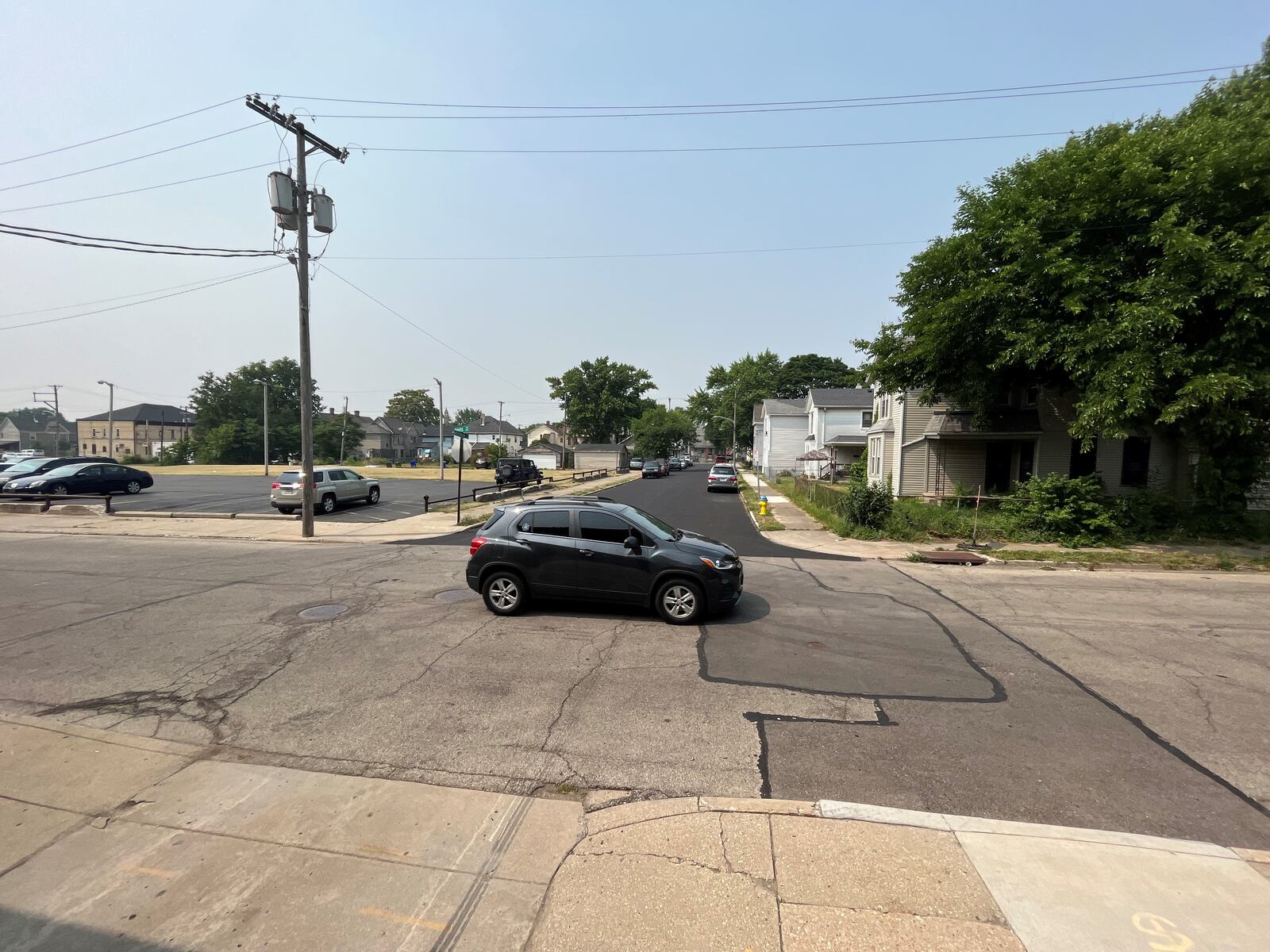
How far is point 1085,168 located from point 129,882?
20744 mm

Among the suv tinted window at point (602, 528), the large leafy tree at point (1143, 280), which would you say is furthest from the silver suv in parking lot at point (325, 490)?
the large leafy tree at point (1143, 280)

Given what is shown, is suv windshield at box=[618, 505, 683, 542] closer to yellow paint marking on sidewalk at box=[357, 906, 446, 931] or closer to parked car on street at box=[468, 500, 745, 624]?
parked car on street at box=[468, 500, 745, 624]

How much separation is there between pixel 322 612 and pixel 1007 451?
24.8 metres

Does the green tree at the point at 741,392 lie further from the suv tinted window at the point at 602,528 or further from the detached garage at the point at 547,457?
the suv tinted window at the point at 602,528

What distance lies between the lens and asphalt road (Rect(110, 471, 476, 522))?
2225 centimetres

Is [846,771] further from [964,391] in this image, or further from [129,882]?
[964,391]

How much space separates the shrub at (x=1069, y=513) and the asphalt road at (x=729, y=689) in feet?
15.8

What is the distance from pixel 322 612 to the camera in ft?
27.3

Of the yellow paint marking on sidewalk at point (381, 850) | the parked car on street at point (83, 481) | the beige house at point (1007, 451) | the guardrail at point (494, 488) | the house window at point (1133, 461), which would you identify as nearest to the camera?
the yellow paint marking on sidewalk at point (381, 850)

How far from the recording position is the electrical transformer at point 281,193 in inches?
617

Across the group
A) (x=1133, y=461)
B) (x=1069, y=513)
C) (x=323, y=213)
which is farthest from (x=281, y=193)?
(x=1133, y=461)

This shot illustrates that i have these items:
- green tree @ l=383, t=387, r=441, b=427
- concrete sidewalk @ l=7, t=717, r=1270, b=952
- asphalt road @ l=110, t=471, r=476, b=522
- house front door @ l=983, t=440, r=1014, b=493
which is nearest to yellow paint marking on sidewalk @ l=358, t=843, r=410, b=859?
concrete sidewalk @ l=7, t=717, r=1270, b=952

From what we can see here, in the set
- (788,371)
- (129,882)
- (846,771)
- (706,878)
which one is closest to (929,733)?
(846,771)

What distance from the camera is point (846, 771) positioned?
408 cm
